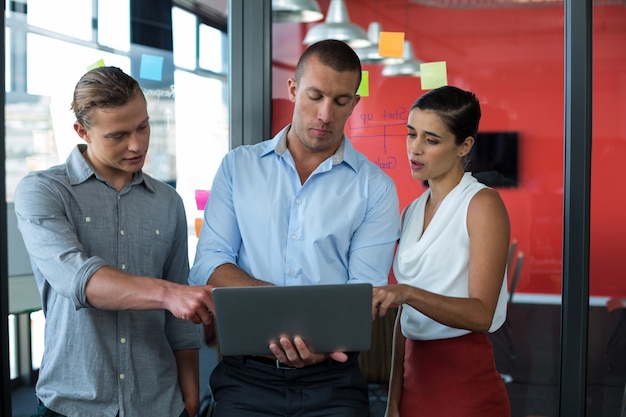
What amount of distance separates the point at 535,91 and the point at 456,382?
1.56m

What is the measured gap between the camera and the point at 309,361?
1.82m

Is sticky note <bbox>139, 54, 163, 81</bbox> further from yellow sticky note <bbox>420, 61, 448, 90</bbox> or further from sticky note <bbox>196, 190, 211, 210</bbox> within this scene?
yellow sticky note <bbox>420, 61, 448, 90</bbox>

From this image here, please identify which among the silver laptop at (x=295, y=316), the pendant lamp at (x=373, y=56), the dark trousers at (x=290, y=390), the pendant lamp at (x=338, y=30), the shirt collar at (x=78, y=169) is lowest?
the dark trousers at (x=290, y=390)

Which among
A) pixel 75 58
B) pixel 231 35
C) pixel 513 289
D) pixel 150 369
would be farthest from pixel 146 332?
pixel 513 289

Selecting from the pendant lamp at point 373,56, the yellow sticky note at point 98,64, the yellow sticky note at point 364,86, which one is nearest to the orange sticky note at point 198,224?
the yellow sticky note at point 98,64

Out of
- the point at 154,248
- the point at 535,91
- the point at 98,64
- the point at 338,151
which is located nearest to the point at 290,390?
the point at 154,248

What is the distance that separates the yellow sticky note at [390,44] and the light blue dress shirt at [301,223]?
98 centimetres

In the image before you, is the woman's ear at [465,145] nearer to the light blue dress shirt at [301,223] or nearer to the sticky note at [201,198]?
the light blue dress shirt at [301,223]

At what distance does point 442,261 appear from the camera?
2.04 m

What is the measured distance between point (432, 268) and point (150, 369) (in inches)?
32.1

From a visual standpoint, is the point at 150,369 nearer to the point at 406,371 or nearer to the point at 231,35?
the point at 406,371

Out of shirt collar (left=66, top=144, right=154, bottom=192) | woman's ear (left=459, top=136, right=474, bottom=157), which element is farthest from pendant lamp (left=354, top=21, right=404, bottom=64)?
shirt collar (left=66, top=144, right=154, bottom=192)

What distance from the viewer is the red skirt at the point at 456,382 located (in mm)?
2008

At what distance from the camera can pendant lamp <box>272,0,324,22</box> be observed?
9.95 feet
